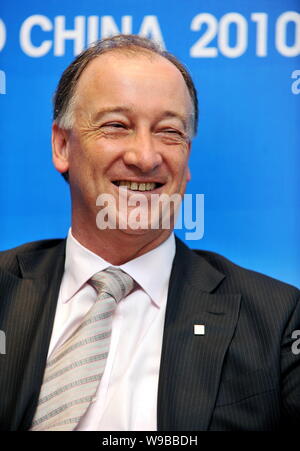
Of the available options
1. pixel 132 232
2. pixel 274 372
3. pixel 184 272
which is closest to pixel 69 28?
pixel 132 232

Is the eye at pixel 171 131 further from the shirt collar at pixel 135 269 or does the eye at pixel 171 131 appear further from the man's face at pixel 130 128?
the shirt collar at pixel 135 269

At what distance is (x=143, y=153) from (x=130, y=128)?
0.36 ft

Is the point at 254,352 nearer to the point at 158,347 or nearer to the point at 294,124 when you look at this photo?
the point at 158,347

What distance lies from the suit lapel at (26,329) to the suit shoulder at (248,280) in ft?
1.87

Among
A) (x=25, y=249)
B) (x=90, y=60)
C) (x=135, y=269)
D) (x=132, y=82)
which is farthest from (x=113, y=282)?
(x=90, y=60)

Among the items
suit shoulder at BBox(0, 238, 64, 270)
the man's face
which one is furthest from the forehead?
suit shoulder at BBox(0, 238, 64, 270)

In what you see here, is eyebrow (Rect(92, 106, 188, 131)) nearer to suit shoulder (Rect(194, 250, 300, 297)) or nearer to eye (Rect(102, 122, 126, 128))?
eye (Rect(102, 122, 126, 128))

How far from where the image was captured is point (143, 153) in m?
2.00

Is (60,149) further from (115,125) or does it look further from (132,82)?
(132,82)

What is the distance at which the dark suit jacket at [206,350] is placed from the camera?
1.86m

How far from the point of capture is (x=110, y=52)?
2.14 metres

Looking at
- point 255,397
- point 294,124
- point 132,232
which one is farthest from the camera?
point 294,124

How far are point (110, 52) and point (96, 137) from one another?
0.31 m

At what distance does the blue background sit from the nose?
1.26 feet
